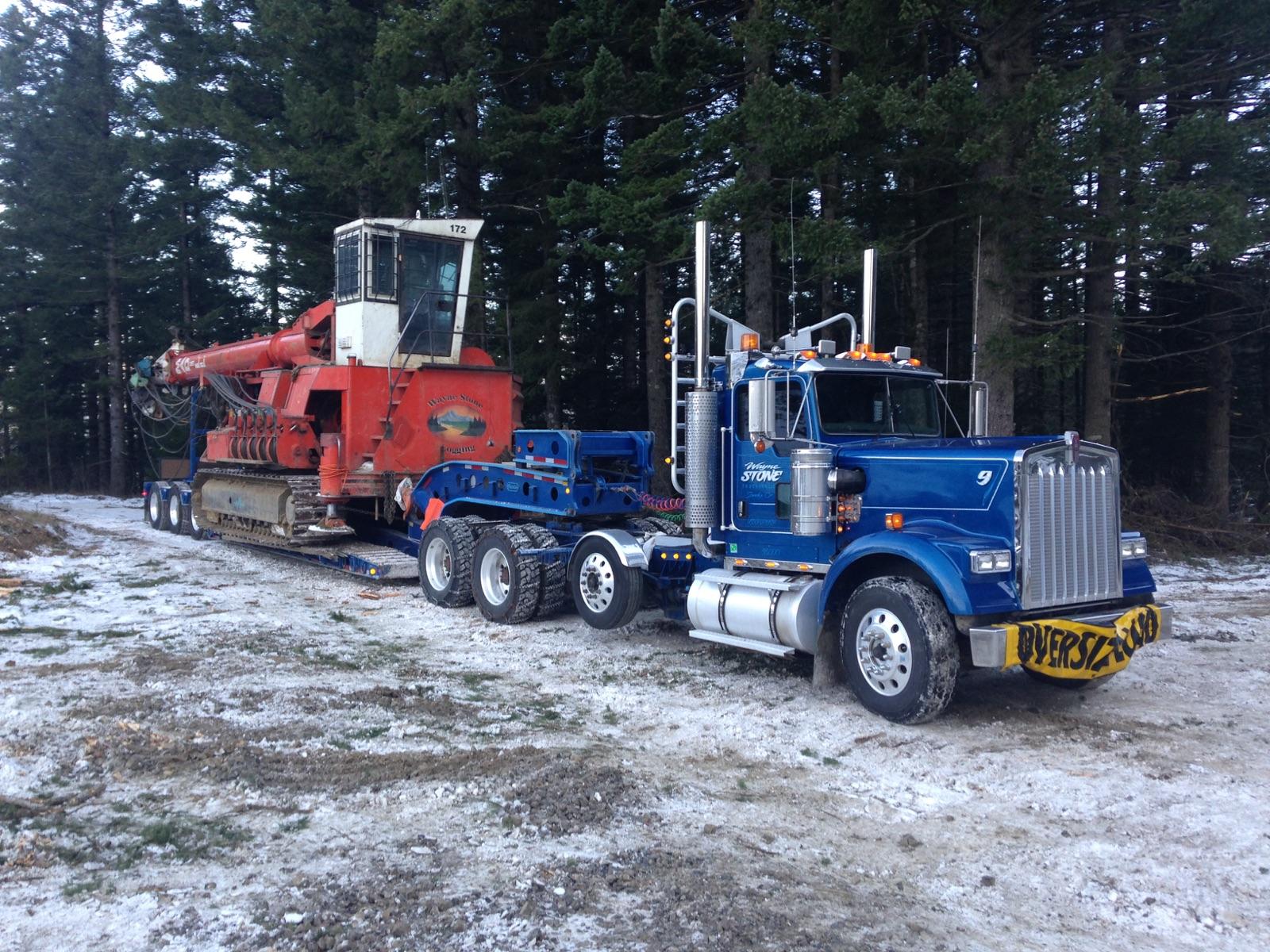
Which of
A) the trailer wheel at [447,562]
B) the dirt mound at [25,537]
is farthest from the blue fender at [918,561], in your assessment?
the dirt mound at [25,537]

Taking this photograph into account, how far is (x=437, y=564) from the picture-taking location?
39.8 ft

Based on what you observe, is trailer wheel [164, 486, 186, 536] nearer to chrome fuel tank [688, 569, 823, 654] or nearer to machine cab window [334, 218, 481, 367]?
machine cab window [334, 218, 481, 367]

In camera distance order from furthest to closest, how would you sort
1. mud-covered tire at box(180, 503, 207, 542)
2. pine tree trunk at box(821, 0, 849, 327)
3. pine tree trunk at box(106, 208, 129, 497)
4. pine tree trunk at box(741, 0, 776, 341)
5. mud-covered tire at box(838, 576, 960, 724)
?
pine tree trunk at box(106, 208, 129, 497) < mud-covered tire at box(180, 503, 207, 542) < pine tree trunk at box(741, 0, 776, 341) < pine tree trunk at box(821, 0, 849, 327) < mud-covered tire at box(838, 576, 960, 724)

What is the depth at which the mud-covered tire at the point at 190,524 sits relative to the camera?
18922 millimetres

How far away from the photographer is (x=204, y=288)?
36.5 meters

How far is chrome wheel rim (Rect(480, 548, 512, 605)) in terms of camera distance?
36.0 ft

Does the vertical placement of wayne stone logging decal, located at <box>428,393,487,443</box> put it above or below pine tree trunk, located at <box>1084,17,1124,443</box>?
below

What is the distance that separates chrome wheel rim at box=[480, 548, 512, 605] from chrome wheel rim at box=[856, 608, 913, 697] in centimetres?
472

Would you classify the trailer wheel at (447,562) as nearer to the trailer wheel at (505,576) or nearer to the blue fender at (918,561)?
the trailer wheel at (505,576)

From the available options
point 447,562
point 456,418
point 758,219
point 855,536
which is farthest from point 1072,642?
point 456,418

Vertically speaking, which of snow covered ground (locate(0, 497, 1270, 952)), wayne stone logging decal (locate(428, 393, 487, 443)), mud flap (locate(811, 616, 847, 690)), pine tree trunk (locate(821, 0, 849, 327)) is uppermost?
pine tree trunk (locate(821, 0, 849, 327))

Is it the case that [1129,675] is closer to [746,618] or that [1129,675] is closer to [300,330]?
[746,618]

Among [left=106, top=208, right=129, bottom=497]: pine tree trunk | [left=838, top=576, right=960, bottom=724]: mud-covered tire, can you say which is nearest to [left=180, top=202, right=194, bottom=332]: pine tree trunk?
[left=106, top=208, right=129, bottom=497]: pine tree trunk

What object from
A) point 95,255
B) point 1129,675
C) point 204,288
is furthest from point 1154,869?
point 204,288
